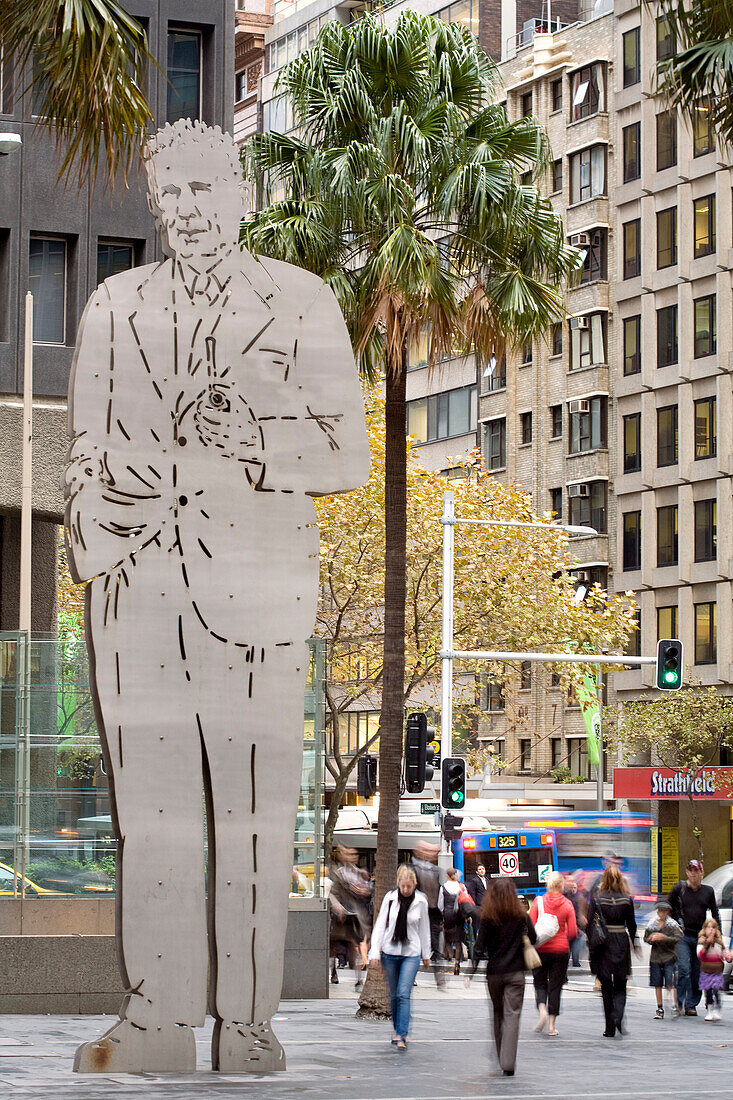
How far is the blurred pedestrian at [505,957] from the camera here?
1400cm

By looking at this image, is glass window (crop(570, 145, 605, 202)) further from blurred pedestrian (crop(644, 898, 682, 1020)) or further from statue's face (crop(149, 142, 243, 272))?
statue's face (crop(149, 142, 243, 272))

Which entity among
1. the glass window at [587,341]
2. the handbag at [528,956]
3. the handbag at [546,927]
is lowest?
the handbag at [546,927]

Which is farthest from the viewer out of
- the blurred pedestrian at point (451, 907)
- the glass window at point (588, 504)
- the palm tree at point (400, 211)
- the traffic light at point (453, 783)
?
the glass window at point (588, 504)

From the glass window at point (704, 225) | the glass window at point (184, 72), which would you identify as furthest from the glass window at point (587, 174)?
the glass window at point (184, 72)

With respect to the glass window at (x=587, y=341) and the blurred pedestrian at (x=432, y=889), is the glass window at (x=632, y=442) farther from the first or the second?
the blurred pedestrian at (x=432, y=889)

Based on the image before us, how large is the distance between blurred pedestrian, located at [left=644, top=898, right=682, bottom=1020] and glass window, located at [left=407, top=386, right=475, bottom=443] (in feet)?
153

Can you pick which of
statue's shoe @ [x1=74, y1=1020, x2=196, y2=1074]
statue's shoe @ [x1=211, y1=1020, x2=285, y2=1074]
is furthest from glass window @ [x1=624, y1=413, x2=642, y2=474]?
statue's shoe @ [x1=74, y1=1020, x2=196, y2=1074]

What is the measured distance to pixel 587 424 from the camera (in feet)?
196

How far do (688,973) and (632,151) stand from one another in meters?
42.6

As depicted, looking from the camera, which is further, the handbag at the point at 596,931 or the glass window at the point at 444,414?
the glass window at the point at 444,414

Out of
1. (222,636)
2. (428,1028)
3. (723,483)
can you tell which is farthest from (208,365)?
(723,483)

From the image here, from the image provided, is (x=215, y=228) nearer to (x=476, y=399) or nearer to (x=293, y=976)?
(x=293, y=976)

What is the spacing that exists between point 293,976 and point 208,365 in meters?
10.1

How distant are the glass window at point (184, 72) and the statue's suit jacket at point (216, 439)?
708 inches
